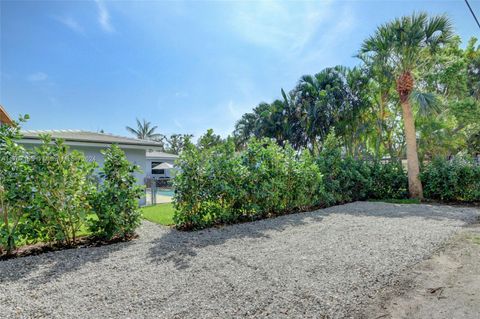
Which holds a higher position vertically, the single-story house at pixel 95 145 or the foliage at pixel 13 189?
the single-story house at pixel 95 145

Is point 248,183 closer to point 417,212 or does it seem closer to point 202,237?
point 202,237

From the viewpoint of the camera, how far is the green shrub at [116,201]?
16.3 ft

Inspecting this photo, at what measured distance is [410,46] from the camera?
10.5 metres

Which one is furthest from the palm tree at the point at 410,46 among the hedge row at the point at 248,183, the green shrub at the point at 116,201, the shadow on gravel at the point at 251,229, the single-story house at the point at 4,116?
the single-story house at the point at 4,116

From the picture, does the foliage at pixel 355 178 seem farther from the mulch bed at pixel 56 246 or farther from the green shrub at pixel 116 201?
the mulch bed at pixel 56 246

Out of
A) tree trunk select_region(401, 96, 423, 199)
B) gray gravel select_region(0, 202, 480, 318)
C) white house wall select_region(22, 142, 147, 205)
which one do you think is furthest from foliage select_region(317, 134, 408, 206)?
white house wall select_region(22, 142, 147, 205)

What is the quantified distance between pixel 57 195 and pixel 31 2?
6386mm

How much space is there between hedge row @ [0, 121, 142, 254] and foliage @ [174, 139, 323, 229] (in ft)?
5.05

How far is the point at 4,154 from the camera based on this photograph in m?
4.34

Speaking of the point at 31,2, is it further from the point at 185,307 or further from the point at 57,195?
the point at 185,307

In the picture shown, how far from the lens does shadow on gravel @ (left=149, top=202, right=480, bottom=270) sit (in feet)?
14.3

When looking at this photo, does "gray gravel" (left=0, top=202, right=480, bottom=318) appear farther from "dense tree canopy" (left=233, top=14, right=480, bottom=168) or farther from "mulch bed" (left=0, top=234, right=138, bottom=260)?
"dense tree canopy" (left=233, top=14, right=480, bottom=168)

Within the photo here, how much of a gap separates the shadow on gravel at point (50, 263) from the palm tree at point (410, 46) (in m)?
12.2

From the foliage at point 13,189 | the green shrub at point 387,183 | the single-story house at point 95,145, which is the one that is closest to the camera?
the foliage at point 13,189
